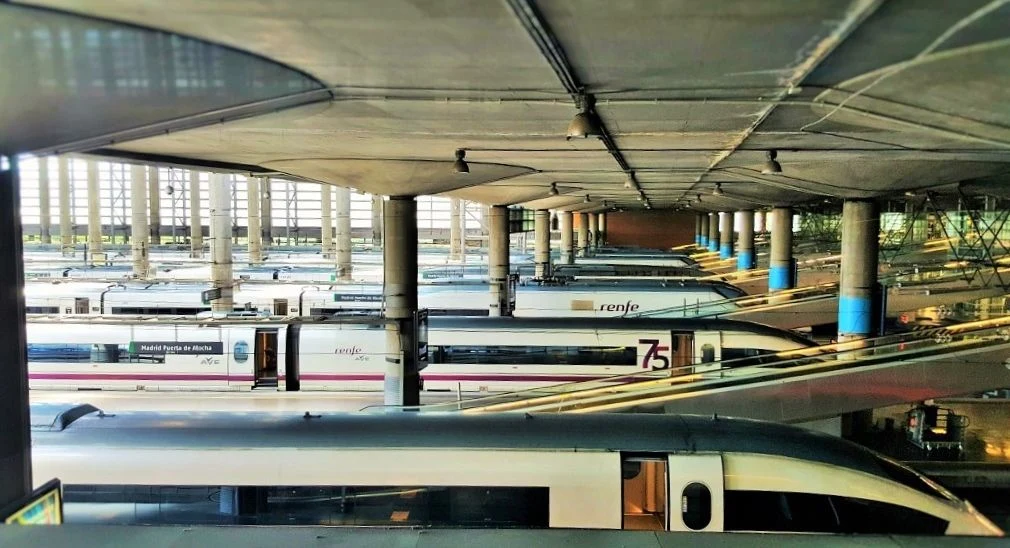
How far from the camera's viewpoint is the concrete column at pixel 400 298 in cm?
1423

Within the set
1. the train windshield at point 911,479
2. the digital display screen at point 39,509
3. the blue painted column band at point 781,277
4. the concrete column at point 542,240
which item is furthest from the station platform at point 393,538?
the concrete column at point 542,240

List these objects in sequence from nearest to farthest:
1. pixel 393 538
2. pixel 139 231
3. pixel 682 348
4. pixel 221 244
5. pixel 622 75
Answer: pixel 393 538 → pixel 622 75 → pixel 682 348 → pixel 221 244 → pixel 139 231

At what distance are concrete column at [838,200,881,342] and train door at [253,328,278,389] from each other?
12.7 metres

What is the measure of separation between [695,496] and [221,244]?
718 inches

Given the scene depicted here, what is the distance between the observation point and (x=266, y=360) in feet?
57.9

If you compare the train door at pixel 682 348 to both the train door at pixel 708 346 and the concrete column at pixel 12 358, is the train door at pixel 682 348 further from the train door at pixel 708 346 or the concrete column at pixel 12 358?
the concrete column at pixel 12 358

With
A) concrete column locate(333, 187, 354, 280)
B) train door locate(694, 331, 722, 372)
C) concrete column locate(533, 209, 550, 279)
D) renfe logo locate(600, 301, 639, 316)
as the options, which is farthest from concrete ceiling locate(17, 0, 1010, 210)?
concrete column locate(533, 209, 550, 279)

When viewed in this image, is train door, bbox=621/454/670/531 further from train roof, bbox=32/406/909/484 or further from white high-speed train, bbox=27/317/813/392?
white high-speed train, bbox=27/317/813/392

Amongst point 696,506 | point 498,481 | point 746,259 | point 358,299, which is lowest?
point 696,506

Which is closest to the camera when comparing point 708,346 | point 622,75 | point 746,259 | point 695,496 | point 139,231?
point 622,75

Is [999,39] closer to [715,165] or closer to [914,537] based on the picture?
[914,537]

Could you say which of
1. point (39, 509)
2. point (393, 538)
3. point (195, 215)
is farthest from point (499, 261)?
point (195, 215)

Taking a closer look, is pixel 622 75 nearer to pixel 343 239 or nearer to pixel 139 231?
pixel 343 239

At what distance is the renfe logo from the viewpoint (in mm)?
24016
